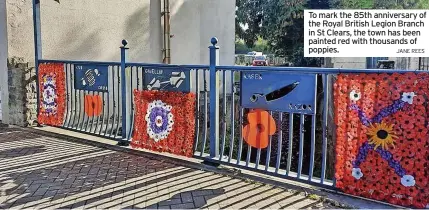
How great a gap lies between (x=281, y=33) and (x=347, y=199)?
539 inches

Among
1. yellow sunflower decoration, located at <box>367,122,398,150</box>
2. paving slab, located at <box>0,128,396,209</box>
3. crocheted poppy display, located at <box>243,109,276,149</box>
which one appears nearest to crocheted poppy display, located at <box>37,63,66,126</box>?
paving slab, located at <box>0,128,396,209</box>

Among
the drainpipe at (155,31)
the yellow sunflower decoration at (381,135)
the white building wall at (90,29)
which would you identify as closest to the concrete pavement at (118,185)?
the yellow sunflower decoration at (381,135)

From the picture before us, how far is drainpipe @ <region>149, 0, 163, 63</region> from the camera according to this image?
10.8 m

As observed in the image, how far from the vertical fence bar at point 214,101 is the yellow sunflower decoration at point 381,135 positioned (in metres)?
1.89

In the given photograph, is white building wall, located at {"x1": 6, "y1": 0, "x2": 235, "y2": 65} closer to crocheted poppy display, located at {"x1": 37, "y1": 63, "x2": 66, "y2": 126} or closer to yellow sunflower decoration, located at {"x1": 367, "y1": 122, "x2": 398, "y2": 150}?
crocheted poppy display, located at {"x1": 37, "y1": 63, "x2": 66, "y2": 126}

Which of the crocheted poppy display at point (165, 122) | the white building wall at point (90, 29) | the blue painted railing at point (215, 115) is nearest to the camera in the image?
the blue painted railing at point (215, 115)

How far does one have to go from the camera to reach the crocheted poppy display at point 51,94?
7.28 metres

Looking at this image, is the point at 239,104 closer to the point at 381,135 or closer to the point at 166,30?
the point at 381,135

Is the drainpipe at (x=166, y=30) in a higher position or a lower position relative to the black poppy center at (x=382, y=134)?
higher

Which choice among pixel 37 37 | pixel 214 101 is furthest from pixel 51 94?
pixel 214 101

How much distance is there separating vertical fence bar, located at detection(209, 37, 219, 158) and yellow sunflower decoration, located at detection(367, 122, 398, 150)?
189 centimetres

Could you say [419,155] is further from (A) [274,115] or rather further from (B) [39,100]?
(B) [39,100]

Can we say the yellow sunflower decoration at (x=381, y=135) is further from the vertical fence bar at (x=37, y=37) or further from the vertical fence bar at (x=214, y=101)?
the vertical fence bar at (x=37, y=37)

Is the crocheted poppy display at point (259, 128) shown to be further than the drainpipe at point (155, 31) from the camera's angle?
No
